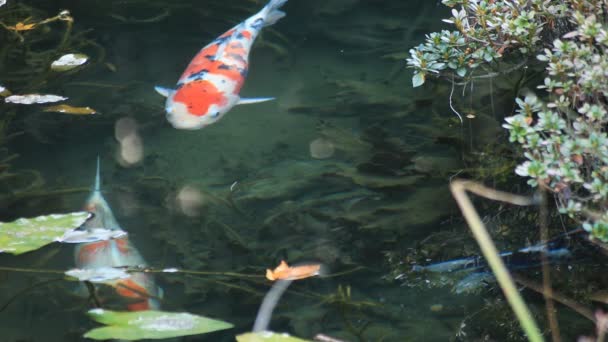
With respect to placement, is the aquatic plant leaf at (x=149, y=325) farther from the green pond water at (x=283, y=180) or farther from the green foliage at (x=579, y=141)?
the green foliage at (x=579, y=141)

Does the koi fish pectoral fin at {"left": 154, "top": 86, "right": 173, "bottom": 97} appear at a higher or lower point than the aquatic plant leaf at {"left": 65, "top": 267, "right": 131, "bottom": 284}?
higher

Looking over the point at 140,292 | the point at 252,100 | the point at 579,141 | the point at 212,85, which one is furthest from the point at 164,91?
the point at 579,141

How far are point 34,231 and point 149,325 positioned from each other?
0.66 meters

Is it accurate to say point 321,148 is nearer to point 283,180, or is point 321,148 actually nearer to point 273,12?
point 283,180

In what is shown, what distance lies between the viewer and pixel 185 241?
2.37 m

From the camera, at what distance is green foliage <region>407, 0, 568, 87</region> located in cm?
220

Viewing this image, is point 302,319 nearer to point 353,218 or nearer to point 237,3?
point 353,218

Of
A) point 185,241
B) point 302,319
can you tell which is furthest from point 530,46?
point 185,241

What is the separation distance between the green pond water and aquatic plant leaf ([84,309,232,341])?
0.16 meters

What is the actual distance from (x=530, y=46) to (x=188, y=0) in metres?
2.99

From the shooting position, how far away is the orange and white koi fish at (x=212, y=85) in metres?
3.08

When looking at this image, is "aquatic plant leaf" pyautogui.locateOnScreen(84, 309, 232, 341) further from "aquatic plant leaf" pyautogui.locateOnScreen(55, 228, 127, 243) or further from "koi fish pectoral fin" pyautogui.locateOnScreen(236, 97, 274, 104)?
"koi fish pectoral fin" pyautogui.locateOnScreen(236, 97, 274, 104)

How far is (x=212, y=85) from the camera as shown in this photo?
10.6ft

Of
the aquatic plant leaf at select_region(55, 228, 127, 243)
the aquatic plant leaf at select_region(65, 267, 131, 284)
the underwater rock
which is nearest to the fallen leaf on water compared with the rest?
the aquatic plant leaf at select_region(55, 228, 127, 243)
